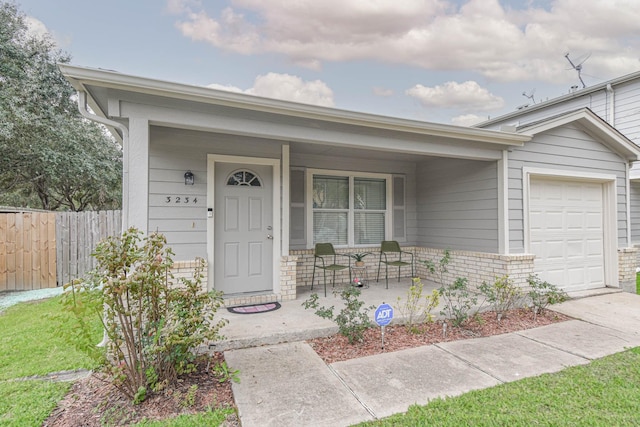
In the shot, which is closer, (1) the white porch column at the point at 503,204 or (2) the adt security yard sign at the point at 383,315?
(2) the adt security yard sign at the point at 383,315

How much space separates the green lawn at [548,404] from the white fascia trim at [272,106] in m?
3.00

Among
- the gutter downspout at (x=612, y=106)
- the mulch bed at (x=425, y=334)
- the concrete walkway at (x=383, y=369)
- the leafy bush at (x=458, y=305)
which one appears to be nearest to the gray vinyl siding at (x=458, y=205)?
the mulch bed at (x=425, y=334)

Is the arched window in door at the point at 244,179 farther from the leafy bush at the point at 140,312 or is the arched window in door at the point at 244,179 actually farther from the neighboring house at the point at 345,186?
the leafy bush at the point at 140,312

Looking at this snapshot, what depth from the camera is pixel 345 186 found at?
6102 mm

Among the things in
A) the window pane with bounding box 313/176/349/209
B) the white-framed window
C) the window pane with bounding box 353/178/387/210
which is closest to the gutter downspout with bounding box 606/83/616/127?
the white-framed window

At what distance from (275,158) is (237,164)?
21.6 inches

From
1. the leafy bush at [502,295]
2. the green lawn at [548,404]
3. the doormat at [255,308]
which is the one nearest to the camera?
the green lawn at [548,404]

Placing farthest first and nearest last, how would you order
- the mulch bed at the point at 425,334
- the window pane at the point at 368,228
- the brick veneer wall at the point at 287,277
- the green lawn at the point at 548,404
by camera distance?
the window pane at the point at 368,228 < the brick veneer wall at the point at 287,277 < the mulch bed at the point at 425,334 < the green lawn at the point at 548,404

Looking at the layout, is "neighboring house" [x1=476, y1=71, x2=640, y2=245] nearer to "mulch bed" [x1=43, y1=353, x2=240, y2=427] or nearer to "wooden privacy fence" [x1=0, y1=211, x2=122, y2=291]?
"mulch bed" [x1=43, y1=353, x2=240, y2=427]

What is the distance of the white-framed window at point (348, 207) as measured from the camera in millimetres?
5867

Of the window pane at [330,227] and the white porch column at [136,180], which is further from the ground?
the white porch column at [136,180]

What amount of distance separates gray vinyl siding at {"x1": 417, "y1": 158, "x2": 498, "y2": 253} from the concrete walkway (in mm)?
1841

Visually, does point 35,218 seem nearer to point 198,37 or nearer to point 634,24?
point 198,37

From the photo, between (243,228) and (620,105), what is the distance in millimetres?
10466
